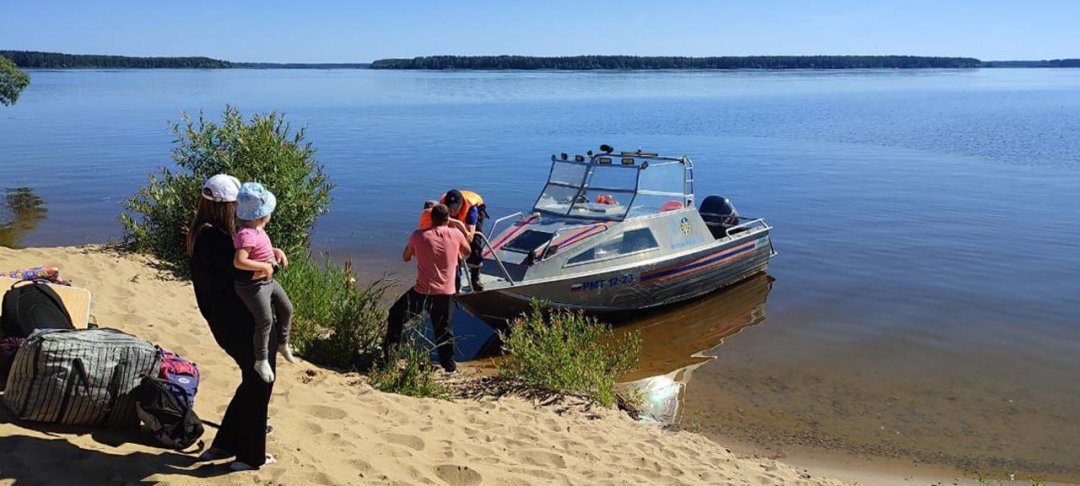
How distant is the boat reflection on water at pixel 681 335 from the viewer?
9469 millimetres

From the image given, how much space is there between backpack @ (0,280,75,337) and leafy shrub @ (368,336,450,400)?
8.35 feet

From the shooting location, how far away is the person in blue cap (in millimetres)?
4508

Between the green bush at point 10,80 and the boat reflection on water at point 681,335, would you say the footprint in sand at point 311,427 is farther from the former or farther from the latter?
the green bush at point 10,80

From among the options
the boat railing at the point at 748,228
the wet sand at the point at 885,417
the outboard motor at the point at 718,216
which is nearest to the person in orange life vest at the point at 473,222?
the wet sand at the point at 885,417

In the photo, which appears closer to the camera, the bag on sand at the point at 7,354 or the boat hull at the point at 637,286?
the bag on sand at the point at 7,354

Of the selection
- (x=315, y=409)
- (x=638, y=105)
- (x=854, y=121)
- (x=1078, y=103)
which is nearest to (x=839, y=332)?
(x=315, y=409)

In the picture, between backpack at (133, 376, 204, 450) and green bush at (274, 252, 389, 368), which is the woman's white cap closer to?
backpack at (133, 376, 204, 450)

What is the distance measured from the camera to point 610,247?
11477 mm

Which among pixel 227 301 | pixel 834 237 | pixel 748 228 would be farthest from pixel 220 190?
pixel 834 237

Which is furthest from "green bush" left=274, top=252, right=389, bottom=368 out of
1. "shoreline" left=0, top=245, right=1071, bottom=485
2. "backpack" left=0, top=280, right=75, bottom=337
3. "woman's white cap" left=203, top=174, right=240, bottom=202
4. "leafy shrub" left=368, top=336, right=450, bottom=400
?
"woman's white cap" left=203, top=174, right=240, bottom=202

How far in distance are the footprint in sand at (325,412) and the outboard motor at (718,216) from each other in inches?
361

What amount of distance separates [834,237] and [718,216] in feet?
17.7

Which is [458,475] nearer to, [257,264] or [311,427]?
[311,427]

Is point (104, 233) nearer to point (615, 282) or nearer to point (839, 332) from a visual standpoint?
point (615, 282)
